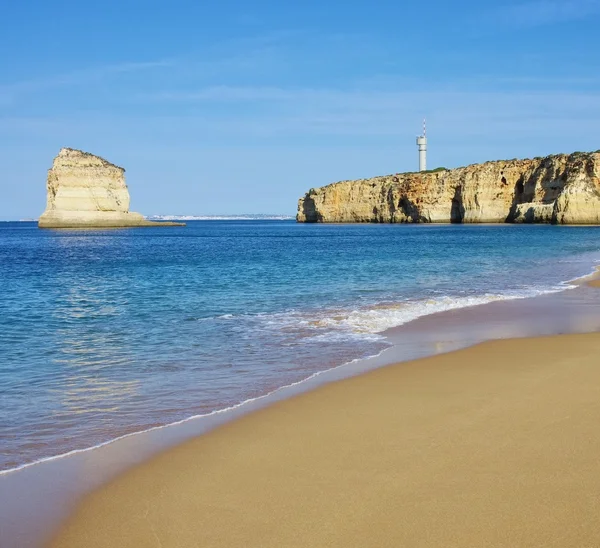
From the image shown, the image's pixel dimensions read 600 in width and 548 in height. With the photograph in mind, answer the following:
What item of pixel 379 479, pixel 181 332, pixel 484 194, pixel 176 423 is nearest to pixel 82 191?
pixel 484 194

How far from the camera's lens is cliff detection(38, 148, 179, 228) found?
341 feet

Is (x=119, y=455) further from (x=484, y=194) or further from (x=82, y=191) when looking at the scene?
(x=82, y=191)

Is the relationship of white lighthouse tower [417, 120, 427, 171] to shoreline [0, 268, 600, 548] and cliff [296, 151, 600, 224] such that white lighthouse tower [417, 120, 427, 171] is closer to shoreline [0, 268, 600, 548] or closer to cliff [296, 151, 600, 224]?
cliff [296, 151, 600, 224]

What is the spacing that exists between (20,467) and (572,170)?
9191 cm

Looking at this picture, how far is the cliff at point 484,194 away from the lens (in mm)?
85250

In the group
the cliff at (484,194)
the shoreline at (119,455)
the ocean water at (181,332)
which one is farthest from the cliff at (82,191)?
the shoreline at (119,455)

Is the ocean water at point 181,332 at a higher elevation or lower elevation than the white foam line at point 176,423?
lower

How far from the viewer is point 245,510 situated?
4387 mm

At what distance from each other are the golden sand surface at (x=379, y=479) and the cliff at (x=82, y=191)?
4088 inches

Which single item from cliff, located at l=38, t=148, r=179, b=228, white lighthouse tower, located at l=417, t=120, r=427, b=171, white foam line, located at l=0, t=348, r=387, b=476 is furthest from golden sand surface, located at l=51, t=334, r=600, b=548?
white lighthouse tower, located at l=417, t=120, r=427, b=171

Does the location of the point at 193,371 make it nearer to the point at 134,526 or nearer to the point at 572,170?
the point at 134,526

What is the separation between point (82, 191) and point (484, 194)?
2409 inches

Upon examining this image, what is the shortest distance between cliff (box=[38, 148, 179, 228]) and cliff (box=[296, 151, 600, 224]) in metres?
45.9

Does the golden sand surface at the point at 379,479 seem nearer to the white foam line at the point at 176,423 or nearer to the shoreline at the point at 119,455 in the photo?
the shoreline at the point at 119,455
